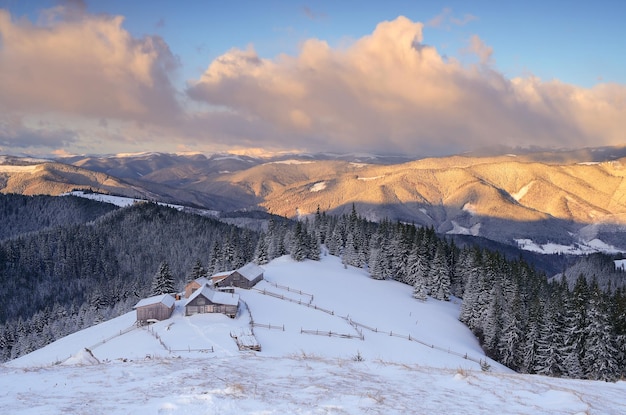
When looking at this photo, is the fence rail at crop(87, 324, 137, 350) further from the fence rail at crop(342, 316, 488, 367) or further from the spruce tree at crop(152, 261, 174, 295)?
the spruce tree at crop(152, 261, 174, 295)

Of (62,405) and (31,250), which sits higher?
(62,405)

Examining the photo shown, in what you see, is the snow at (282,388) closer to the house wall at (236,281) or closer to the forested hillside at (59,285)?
the house wall at (236,281)

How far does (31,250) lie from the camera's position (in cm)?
18788

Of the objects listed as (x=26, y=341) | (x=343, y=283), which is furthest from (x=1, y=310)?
(x=343, y=283)

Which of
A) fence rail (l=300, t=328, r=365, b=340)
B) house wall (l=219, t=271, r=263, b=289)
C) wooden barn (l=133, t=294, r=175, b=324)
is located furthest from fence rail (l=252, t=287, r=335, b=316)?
wooden barn (l=133, t=294, r=175, b=324)

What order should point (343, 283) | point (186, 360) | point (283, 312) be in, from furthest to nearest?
1. point (343, 283)
2. point (283, 312)
3. point (186, 360)

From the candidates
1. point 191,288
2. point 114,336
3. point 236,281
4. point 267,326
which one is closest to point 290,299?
point 236,281

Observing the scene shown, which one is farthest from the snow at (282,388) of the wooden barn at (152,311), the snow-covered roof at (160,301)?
the snow-covered roof at (160,301)

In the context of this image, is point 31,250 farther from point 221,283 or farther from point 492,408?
point 492,408

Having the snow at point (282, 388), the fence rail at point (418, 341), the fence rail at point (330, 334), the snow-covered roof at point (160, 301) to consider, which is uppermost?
the snow at point (282, 388)

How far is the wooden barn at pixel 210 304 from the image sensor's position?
60.4m

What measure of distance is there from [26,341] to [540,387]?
115 meters

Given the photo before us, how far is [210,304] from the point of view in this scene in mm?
61031

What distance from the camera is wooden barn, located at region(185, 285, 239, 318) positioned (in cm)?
6041
